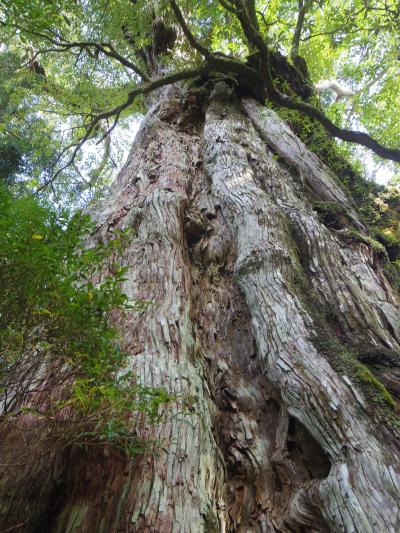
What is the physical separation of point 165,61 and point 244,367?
6814 mm

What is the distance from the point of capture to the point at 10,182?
33.1 feet

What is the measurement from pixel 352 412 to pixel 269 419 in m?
0.66

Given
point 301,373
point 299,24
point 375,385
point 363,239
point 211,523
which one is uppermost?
point 299,24

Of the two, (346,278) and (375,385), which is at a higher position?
(346,278)

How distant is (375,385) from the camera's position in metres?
2.03

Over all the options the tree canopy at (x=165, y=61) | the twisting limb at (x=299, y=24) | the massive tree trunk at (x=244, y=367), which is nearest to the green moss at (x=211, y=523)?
the massive tree trunk at (x=244, y=367)

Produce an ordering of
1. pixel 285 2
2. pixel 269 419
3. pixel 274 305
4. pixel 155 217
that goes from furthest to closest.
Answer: pixel 285 2
pixel 155 217
pixel 274 305
pixel 269 419

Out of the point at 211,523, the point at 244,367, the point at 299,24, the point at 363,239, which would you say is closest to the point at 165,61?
the point at 299,24

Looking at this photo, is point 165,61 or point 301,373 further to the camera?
point 165,61

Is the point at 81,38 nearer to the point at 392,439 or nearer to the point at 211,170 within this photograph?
the point at 211,170

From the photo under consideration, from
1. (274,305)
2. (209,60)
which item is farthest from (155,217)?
(209,60)

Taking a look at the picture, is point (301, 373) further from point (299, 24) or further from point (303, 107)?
point (299, 24)

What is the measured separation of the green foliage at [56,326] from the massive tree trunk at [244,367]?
264 millimetres

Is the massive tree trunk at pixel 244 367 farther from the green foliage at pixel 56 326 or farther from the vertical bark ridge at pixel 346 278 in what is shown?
the green foliage at pixel 56 326
